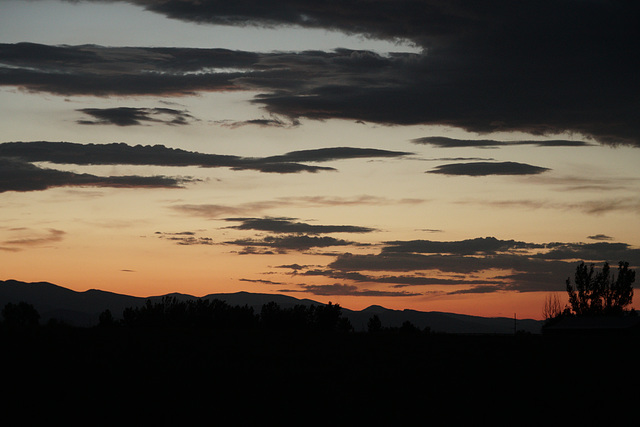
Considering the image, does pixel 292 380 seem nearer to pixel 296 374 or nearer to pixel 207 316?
pixel 296 374

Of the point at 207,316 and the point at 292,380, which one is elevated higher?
the point at 207,316

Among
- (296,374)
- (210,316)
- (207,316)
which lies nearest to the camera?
(296,374)

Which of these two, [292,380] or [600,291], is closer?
[292,380]

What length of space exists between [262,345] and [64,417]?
23.8 metres

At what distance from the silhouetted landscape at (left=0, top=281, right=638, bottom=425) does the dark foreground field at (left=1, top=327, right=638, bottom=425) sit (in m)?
0.08

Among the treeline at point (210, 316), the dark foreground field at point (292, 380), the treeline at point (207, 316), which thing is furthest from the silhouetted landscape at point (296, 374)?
the treeline at point (207, 316)

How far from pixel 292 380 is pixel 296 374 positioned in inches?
65.5

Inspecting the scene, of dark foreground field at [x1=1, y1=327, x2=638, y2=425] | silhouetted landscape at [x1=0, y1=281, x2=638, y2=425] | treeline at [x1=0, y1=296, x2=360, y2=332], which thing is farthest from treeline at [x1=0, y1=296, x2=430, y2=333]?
dark foreground field at [x1=1, y1=327, x2=638, y2=425]

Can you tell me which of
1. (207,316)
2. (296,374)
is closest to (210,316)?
(207,316)

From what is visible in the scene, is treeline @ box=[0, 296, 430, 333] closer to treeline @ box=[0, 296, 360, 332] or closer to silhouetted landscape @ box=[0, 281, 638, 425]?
treeline @ box=[0, 296, 360, 332]

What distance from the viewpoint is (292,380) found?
39.4 metres

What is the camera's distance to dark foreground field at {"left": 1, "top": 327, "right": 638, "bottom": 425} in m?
31.8

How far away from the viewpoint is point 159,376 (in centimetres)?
3822

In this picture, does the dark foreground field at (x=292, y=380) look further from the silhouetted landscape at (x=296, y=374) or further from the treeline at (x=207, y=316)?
the treeline at (x=207, y=316)
